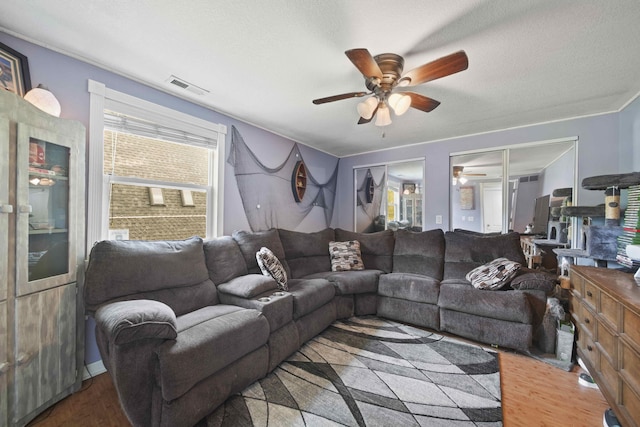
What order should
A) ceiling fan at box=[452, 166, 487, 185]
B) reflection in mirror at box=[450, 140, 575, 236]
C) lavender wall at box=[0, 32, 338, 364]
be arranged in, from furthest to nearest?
1. ceiling fan at box=[452, 166, 487, 185]
2. reflection in mirror at box=[450, 140, 575, 236]
3. lavender wall at box=[0, 32, 338, 364]

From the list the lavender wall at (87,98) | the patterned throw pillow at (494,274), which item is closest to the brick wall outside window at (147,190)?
the lavender wall at (87,98)

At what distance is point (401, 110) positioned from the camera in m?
1.99

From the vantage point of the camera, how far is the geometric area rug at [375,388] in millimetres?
1515

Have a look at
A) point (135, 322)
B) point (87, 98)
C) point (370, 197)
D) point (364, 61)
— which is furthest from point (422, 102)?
point (370, 197)

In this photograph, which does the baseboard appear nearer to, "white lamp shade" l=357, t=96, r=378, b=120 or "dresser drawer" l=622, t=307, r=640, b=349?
"white lamp shade" l=357, t=96, r=378, b=120

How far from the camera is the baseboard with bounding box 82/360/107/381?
74.6 inches

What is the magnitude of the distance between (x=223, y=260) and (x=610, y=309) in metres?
2.80

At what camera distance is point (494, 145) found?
141 inches

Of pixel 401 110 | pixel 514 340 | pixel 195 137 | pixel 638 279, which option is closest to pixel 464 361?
pixel 514 340

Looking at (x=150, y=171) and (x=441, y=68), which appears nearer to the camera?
(x=441, y=68)

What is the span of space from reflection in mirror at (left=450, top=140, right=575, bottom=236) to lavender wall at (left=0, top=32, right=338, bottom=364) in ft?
9.85

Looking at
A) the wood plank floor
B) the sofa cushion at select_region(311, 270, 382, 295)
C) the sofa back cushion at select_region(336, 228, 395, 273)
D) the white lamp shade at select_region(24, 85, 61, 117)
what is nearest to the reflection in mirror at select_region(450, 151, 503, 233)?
the sofa back cushion at select_region(336, 228, 395, 273)

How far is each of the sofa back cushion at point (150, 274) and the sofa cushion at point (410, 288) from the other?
6.17 feet

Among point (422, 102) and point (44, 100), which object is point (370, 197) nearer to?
point (422, 102)
